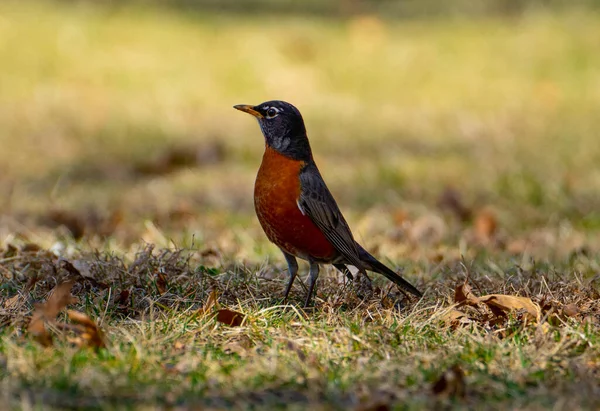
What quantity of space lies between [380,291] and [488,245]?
1.97 metres

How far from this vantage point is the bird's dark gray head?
13.4 ft

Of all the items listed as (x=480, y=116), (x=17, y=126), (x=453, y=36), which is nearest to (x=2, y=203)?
(x=17, y=126)

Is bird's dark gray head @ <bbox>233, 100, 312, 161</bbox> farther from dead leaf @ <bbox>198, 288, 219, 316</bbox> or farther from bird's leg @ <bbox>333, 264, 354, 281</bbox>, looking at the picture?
dead leaf @ <bbox>198, 288, 219, 316</bbox>

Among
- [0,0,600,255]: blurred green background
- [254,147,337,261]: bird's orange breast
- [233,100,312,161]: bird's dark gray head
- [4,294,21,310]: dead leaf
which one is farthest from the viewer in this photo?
[0,0,600,255]: blurred green background

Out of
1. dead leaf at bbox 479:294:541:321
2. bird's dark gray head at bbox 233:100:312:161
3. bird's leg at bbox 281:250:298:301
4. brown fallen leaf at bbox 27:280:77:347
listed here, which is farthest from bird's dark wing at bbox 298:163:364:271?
brown fallen leaf at bbox 27:280:77:347

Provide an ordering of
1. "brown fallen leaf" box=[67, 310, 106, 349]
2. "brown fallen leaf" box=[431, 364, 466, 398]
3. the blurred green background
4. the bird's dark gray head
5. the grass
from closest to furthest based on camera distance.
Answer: "brown fallen leaf" box=[431, 364, 466, 398] → the grass → "brown fallen leaf" box=[67, 310, 106, 349] → the bird's dark gray head → the blurred green background

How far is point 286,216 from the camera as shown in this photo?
152 inches

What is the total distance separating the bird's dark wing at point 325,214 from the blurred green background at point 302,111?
1.41 m

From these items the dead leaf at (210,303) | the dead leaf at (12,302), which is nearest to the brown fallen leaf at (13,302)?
the dead leaf at (12,302)

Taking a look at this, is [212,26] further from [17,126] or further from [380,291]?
Result: [380,291]

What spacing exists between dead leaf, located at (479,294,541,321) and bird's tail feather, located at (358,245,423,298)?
0.36 metres

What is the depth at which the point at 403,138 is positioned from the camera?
913cm

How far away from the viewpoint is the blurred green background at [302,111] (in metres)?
6.76

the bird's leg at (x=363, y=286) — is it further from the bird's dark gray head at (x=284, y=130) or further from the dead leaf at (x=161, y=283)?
the dead leaf at (x=161, y=283)
